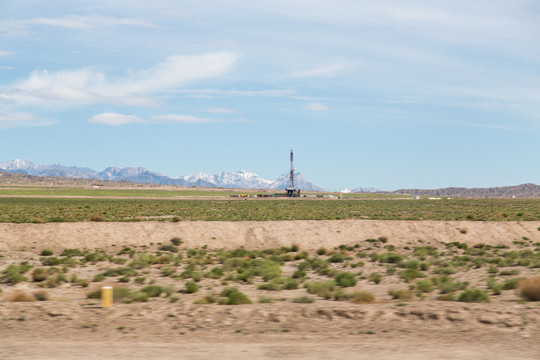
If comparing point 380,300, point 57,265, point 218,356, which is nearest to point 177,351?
point 218,356

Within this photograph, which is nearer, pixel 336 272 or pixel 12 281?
pixel 12 281

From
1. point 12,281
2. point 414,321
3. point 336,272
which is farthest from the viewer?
point 336,272

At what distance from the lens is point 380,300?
18453mm

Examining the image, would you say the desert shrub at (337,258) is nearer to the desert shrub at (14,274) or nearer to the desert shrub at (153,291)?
the desert shrub at (153,291)

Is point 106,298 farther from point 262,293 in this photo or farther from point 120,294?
point 262,293

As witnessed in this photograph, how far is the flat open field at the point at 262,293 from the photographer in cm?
1241

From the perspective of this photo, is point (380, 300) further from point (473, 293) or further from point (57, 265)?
point (57, 265)

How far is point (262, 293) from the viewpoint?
21297 mm

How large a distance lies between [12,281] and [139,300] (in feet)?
31.0

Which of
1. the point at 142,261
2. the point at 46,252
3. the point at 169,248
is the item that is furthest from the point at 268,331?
the point at 46,252

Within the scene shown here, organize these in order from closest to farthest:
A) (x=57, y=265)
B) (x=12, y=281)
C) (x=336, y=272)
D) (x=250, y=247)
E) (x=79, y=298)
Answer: (x=79, y=298) < (x=12, y=281) < (x=336, y=272) < (x=57, y=265) < (x=250, y=247)

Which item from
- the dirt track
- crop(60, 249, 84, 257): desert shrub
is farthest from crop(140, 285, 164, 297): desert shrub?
the dirt track

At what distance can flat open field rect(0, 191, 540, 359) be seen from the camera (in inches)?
489

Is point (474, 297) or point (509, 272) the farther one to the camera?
point (509, 272)
